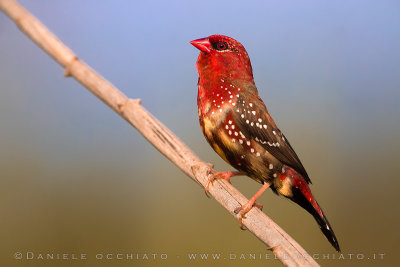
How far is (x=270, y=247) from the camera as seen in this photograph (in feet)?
5.13

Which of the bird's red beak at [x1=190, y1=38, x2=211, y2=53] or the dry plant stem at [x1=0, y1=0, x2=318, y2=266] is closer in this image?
the dry plant stem at [x1=0, y1=0, x2=318, y2=266]

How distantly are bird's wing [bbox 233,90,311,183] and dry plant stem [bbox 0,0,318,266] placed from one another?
0.74ft

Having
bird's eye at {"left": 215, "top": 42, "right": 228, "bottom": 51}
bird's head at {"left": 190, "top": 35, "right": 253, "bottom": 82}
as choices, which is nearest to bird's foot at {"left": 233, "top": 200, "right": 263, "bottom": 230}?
bird's head at {"left": 190, "top": 35, "right": 253, "bottom": 82}

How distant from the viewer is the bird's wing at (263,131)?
1766 millimetres

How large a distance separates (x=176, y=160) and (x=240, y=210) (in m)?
0.32

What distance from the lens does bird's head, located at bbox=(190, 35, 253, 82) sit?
176 cm

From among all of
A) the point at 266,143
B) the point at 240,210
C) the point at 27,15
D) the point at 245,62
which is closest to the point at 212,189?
the point at 240,210

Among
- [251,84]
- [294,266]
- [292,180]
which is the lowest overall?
[294,266]

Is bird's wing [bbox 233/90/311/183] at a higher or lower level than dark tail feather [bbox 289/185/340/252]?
higher

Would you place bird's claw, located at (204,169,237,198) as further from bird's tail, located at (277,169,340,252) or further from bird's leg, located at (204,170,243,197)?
bird's tail, located at (277,169,340,252)

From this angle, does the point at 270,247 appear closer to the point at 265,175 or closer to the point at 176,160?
the point at 265,175

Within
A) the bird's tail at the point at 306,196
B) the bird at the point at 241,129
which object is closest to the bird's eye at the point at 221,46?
the bird at the point at 241,129

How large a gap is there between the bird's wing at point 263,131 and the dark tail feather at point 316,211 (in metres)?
0.06

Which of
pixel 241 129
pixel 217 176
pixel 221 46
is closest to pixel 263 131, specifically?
pixel 241 129
